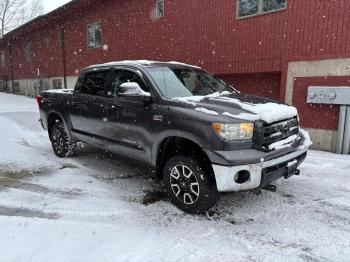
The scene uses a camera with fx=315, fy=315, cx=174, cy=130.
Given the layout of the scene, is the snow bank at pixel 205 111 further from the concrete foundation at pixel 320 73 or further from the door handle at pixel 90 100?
the concrete foundation at pixel 320 73

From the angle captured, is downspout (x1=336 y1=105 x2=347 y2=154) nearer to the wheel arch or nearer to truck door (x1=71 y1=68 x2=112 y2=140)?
the wheel arch

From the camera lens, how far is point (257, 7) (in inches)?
356

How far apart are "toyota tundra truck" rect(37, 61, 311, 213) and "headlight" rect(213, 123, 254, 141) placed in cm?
1

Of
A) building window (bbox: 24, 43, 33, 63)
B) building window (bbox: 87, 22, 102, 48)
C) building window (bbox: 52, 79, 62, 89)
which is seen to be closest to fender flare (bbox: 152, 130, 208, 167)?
building window (bbox: 87, 22, 102, 48)

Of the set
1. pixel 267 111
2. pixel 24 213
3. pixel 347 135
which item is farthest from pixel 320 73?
pixel 24 213

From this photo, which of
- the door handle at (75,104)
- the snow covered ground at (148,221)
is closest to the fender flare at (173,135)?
the snow covered ground at (148,221)

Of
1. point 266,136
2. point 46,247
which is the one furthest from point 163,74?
point 46,247

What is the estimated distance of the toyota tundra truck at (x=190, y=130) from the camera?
3.44m

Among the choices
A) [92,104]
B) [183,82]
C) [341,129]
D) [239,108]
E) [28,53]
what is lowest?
[341,129]

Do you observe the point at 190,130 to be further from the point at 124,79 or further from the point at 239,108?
the point at 124,79

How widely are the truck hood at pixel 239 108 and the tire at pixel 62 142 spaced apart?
10.3ft

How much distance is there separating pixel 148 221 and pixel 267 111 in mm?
1887

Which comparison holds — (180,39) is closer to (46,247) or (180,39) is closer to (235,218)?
(235,218)

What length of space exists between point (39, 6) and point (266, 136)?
238 ft
